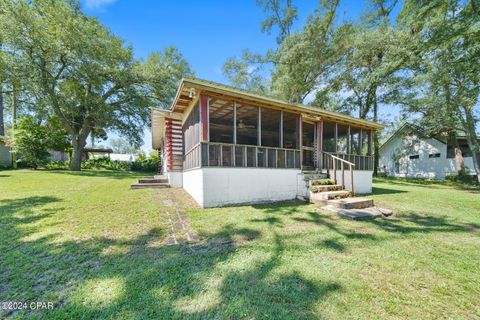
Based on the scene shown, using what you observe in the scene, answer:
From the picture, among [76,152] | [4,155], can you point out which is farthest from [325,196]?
[4,155]

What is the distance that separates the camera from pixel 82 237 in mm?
3811

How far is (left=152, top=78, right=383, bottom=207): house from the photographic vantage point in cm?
640

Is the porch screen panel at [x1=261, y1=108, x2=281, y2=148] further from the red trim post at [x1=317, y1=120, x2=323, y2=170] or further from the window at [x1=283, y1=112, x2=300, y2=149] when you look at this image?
the red trim post at [x1=317, y1=120, x2=323, y2=170]

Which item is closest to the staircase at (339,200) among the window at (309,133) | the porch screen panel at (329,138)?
the porch screen panel at (329,138)

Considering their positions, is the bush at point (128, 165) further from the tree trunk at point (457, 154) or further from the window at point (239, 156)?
the tree trunk at point (457, 154)

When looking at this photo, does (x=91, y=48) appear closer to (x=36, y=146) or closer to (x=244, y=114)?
(x=36, y=146)

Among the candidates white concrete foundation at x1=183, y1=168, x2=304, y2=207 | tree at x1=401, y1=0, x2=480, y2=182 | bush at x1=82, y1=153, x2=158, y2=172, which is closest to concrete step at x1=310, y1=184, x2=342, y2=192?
white concrete foundation at x1=183, y1=168, x2=304, y2=207

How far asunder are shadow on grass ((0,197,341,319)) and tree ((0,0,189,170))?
18.4 meters

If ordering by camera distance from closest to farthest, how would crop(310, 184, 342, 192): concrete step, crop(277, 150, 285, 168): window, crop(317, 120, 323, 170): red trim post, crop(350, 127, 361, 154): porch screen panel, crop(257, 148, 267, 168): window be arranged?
crop(257, 148, 267, 168): window < crop(310, 184, 342, 192): concrete step < crop(277, 150, 285, 168): window < crop(317, 120, 323, 170): red trim post < crop(350, 127, 361, 154): porch screen panel

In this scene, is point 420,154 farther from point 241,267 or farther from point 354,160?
point 241,267

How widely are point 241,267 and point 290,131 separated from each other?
6833mm

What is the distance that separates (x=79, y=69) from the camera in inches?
693

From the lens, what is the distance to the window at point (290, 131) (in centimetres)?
838

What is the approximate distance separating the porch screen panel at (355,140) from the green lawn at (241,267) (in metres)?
5.68
